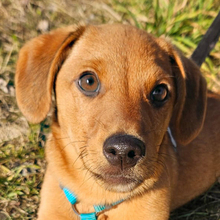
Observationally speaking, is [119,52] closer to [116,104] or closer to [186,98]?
[116,104]

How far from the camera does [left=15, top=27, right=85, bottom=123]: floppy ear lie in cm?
353

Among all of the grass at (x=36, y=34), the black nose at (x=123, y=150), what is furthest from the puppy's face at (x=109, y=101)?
the grass at (x=36, y=34)

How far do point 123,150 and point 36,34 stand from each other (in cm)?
410

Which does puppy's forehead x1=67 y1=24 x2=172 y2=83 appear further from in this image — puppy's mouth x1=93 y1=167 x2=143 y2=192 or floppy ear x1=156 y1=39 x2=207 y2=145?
puppy's mouth x1=93 y1=167 x2=143 y2=192

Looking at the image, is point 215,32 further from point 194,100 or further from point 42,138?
point 42,138

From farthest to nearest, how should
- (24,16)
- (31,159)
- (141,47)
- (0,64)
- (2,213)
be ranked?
(24,16), (0,64), (31,159), (2,213), (141,47)

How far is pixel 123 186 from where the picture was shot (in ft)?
10.5

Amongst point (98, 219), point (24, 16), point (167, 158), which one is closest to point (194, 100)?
point (167, 158)

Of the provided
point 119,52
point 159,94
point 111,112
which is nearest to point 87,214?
point 111,112

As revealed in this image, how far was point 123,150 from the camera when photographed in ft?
9.18

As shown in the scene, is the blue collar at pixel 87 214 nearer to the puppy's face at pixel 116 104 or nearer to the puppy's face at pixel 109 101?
the puppy's face at pixel 109 101

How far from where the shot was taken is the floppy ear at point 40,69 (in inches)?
139

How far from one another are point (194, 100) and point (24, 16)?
3814mm

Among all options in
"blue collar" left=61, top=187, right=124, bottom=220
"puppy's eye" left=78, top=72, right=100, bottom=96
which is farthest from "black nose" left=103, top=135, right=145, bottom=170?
"blue collar" left=61, top=187, right=124, bottom=220
